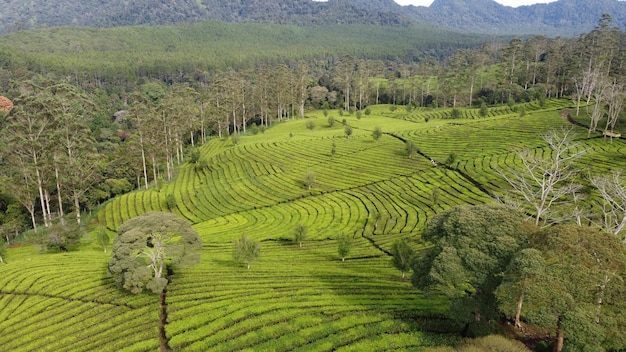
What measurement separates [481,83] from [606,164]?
92.4 m

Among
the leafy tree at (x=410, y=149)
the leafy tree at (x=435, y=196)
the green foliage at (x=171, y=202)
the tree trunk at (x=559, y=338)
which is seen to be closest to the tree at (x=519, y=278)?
the tree trunk at (x=559, y=338)

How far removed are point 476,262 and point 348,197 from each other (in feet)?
157

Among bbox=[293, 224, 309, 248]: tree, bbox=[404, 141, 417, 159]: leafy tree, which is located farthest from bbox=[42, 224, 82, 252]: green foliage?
bbox=[404, 141, 417, 159]: leafy tree

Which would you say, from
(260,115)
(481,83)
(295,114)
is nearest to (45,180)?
(260,115)

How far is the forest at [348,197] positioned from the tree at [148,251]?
0.34 metres

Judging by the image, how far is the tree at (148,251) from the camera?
107 feet

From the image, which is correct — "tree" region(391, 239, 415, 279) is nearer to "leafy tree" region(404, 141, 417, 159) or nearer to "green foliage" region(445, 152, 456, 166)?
"green foliage" region(445, 152, 456, 166)

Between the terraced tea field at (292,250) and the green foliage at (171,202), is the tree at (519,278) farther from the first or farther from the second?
the green foliage at (171,202)

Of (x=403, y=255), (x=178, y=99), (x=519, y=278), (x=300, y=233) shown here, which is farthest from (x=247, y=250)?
(x=178, y=99)

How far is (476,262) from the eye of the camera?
74.6ft

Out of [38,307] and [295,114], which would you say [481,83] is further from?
[38,307]

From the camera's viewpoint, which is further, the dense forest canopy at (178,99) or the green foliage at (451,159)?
the green foliage at (451,159)

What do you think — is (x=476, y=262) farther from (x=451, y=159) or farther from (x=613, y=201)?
(x=451, y=159)

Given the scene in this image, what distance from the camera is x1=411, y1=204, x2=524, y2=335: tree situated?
2258 cm
